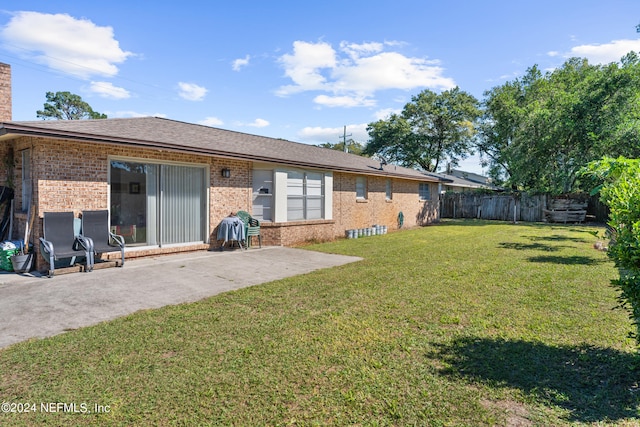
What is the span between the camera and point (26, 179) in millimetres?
7977

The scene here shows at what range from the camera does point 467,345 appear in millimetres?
3896

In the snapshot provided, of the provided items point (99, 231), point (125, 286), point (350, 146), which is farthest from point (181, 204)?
point (350, 146)

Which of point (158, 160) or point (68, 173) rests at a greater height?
point (158, 160)

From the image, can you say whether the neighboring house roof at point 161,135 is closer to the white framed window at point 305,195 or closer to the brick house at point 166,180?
the brick house at point 166,180

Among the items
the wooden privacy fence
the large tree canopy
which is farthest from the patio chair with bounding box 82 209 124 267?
the wooden privacy fence

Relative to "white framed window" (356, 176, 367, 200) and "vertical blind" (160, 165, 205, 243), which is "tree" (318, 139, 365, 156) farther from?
"vertical blind" (160, 165, 205, 243)

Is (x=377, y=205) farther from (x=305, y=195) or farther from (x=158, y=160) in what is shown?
(x=158, y=160)

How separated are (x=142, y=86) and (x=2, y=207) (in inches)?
1064

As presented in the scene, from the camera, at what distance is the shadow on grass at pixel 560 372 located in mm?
2779

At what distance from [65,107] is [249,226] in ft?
174

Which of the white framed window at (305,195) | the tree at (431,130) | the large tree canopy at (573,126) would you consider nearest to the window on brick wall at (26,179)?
the white framed window at (305,195)

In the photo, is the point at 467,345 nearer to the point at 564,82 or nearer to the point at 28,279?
the point at 28,279

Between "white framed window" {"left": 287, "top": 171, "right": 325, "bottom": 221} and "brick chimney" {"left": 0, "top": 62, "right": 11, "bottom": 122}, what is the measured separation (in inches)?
303

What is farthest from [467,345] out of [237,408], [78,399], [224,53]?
[224,53]
